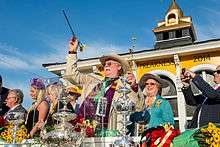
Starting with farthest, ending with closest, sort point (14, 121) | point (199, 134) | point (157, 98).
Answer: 1. point (157, 98)
2. point (14, 121)
3. point (199, 134)

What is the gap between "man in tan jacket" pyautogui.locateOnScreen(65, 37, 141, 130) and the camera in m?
4.32

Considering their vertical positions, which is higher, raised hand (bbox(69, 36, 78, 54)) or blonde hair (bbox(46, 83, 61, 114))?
raised hand (bbox(69, 36, 78, 54))

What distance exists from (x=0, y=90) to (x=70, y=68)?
5.94 feet

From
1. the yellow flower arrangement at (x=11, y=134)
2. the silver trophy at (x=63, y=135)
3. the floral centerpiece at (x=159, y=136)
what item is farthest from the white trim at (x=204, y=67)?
the silver trophy at (x=63, y=135)

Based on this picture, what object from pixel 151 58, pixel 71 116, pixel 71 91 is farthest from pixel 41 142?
pixel 151 58

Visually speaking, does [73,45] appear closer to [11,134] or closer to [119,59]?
[119,59]

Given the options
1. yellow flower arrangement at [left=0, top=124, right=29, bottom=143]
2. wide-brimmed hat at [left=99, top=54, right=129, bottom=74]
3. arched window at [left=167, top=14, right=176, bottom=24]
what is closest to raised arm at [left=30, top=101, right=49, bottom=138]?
yellow flower arrangement at [left=0, top=124, right=29, bottom=143]

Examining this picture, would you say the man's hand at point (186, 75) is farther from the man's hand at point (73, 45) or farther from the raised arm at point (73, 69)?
the man's hand at point (73, 45)

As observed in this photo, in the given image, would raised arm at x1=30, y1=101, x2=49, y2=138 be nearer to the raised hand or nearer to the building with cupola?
the raised hand

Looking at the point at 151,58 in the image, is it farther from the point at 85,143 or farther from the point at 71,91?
the point at 85,143

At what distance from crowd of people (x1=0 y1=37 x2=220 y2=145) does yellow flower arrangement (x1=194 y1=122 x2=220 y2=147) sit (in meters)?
0.46

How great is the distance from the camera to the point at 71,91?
19.1 ft

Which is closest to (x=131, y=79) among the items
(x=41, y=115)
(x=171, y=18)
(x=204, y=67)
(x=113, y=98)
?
(x=113, y=98)

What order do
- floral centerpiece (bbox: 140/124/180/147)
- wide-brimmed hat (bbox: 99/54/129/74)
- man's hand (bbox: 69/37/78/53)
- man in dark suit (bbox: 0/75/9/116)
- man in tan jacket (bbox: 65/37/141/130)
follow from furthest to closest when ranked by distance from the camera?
man in dark suit (bbox: 0/75/9/116) → man's hand (bbox: 69/37/78/53) → wide-brimmed hat (bbox: 99/54/129/74) → man in tan jacket (bbox: 65/37/141/130) → floral centerpiece (bbox: 140/124/180/147)
